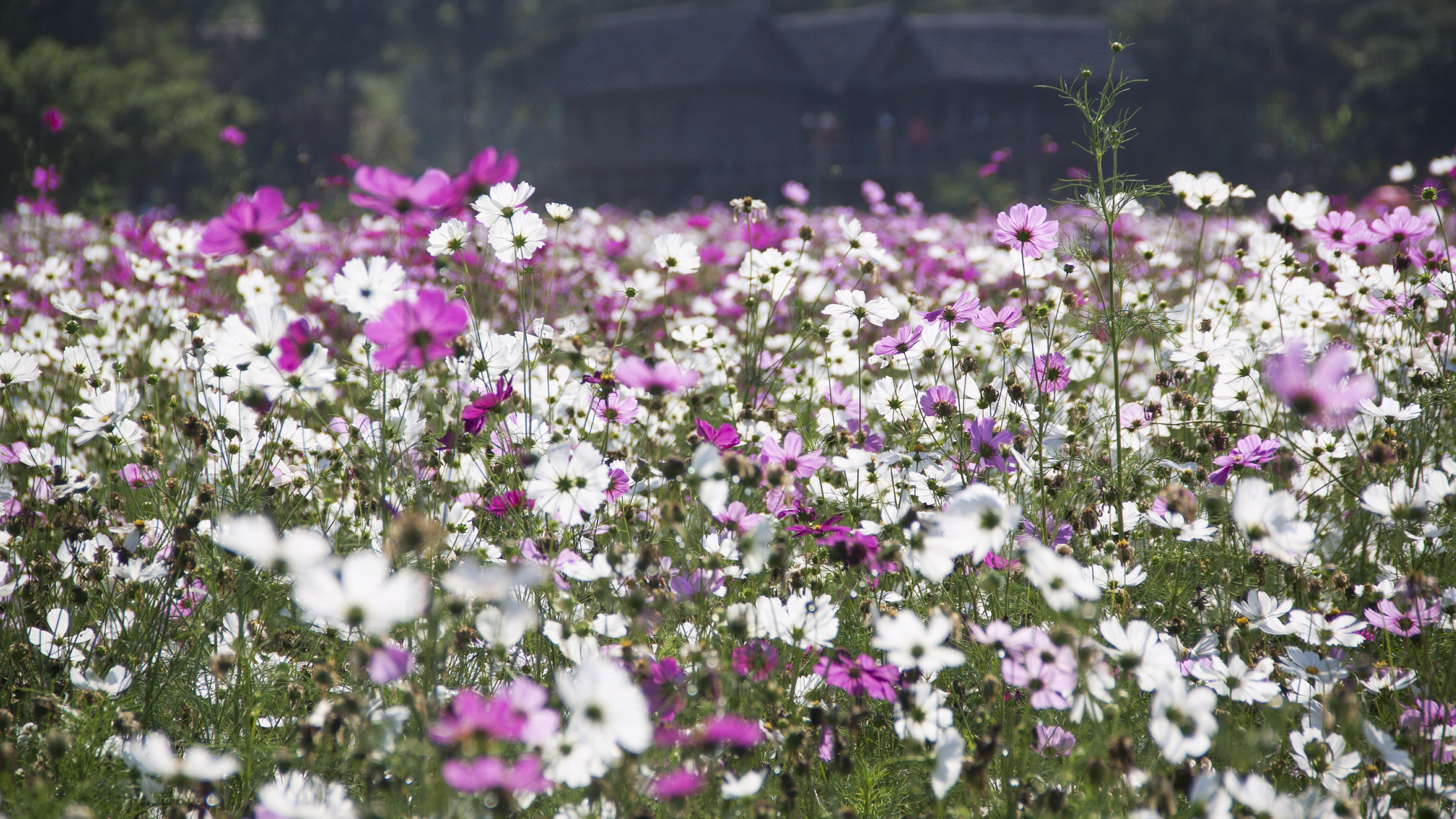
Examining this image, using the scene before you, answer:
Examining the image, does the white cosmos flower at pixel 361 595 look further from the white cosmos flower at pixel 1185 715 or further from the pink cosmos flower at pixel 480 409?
the white cosmos flower at pixel 1185 715

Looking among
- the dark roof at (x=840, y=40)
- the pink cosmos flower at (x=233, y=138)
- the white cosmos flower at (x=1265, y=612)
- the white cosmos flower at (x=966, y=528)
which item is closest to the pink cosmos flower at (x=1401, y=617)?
the white cosmos flower at (x=1265, y=612)

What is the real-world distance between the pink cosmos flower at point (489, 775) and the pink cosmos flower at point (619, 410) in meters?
0.86

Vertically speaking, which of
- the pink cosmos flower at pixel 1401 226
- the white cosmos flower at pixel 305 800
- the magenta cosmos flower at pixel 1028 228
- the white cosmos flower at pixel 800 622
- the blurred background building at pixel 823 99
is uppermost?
the blurred background building at pixel 823 99

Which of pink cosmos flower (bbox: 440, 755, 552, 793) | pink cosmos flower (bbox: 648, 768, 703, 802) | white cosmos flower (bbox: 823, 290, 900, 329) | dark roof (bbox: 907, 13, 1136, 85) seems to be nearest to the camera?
pink cosmos flower (bbox: 440, 755, 552, 793)

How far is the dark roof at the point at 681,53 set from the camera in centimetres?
2161

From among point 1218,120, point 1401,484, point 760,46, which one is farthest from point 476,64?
point 1401,484

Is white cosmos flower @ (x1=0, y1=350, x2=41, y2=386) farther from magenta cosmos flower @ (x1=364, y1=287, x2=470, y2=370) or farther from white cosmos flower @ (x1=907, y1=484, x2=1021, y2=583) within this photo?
white cosmos flower @ (x1=907, y1=484, x2=1021, y2=583)

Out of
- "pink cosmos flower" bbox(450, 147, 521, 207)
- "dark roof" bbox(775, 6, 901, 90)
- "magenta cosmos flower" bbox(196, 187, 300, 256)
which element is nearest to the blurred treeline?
"magenta cosmos flower" bbox(196, 187, 300, 256)

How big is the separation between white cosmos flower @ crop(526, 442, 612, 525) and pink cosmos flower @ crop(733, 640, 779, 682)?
0.93 ft

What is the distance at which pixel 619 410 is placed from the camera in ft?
5.56

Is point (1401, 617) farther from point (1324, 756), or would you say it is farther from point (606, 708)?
point (606, 708)

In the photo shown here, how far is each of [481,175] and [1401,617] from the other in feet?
4.66

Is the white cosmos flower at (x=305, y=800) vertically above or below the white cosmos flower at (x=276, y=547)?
below

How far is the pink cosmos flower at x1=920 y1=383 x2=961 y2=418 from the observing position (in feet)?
5.68
